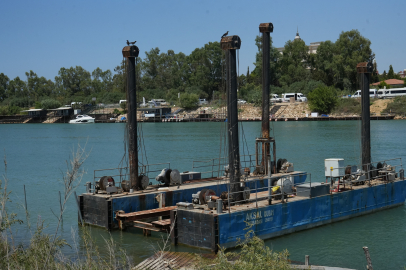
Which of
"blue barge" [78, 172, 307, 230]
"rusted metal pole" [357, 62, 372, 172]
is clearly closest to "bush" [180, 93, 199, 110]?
"rusted metal pole" [357, 62, 372, 172]

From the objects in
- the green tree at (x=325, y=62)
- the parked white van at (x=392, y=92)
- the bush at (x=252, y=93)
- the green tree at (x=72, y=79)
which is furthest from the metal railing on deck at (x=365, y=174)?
the green tree at (x=72, y=79)

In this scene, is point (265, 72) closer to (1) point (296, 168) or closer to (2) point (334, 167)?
(2) point (334, 167)

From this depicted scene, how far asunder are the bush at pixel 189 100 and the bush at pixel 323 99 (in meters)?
32.8

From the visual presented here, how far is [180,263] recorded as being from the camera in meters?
13.6

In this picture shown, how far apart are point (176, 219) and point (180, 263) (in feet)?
12.9

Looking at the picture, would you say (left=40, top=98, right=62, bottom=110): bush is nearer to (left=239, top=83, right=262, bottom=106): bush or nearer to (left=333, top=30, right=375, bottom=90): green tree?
(left=239, top=83, right=262, bottom=106): bush

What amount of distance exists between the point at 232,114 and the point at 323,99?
94.6 metres

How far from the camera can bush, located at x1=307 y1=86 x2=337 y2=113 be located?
10800 cm

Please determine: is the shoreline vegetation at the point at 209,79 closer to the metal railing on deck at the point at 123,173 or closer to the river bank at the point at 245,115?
the river bank at the point at 245,115

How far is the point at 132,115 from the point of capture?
71.9 feet

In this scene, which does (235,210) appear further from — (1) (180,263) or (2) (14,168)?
(2) (14,168)

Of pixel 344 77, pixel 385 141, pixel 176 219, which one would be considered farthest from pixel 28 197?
pixel 344 77

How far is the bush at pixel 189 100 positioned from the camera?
130625mm

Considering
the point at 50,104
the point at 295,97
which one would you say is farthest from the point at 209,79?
the point at 50,104
